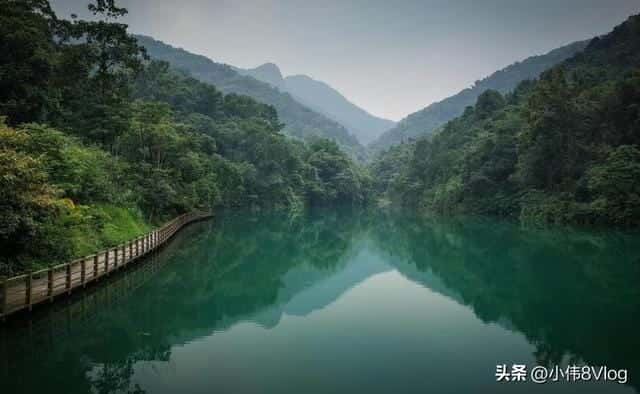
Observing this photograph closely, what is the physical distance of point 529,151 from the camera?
4781cm

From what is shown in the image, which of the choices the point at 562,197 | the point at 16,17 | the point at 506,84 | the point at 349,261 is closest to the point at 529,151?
the point at 562,197

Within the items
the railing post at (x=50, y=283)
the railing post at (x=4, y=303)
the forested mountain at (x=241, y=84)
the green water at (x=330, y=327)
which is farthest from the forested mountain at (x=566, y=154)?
the forested mountain at (x=241, y=84)

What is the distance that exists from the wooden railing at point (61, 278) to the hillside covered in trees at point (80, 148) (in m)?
0.79

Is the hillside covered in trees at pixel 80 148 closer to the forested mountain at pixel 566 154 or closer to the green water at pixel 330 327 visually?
the green water at pixel 330 327

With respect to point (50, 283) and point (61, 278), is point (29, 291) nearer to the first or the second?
point (50, 283)

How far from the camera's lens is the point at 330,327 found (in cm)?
1372

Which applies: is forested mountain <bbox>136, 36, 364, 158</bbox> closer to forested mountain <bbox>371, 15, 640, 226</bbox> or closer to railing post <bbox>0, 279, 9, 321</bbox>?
forested mountain <bbox>371, 15, 640, 226</bbox>

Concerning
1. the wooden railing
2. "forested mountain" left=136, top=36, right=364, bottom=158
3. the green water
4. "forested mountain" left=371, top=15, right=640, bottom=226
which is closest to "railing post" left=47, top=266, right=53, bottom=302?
the wooden railing

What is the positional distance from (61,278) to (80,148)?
12.6 metres

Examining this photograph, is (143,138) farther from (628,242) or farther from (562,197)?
(562,197)

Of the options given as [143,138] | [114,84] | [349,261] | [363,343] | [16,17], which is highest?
[16,17]

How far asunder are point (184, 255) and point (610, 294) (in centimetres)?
1982

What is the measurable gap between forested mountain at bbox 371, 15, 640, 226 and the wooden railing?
35.9 m

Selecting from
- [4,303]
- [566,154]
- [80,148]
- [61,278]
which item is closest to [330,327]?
[61,278]
